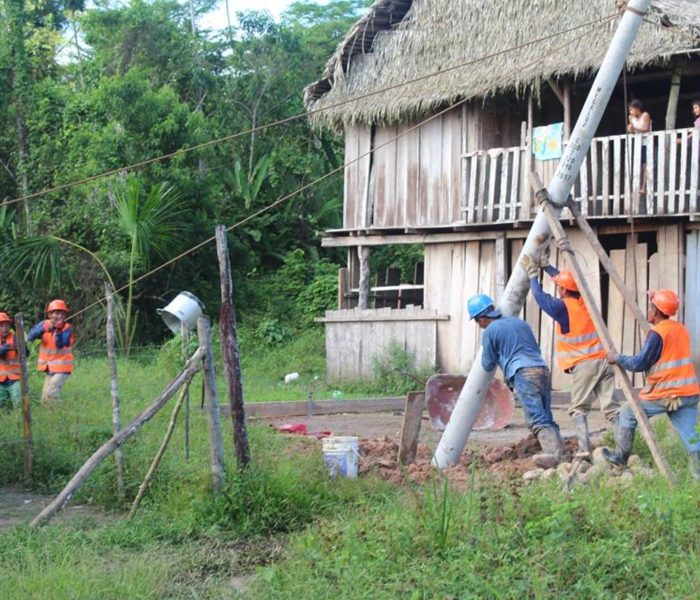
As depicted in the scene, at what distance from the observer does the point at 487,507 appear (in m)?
6.63

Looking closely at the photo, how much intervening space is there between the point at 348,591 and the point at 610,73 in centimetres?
520

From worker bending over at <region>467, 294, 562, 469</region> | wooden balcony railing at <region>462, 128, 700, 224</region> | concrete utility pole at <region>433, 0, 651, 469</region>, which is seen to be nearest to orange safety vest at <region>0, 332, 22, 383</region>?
concrete utility pole at <region>433, 0, 651, 469</region>

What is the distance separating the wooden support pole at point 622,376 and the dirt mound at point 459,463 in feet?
3.32

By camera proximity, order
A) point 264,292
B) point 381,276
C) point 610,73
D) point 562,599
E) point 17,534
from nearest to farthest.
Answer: point 562,599
point 17,534
point 610,73
point 264,292
point 381,276

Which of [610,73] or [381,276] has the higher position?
[610,73]

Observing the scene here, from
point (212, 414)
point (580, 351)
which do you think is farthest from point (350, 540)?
point (580, 351)

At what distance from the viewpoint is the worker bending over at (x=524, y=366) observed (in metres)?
9.26

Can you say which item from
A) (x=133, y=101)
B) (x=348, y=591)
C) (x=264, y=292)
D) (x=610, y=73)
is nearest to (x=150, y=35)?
(x=133, y=101)

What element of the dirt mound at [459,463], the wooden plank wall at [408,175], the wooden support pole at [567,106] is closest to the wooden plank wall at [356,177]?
the wooden plank wall at [408,175]

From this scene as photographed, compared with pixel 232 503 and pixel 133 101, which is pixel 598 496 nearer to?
pixel 232 503

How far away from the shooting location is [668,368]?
8555 mm

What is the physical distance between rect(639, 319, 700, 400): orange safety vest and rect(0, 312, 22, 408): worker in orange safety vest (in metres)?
7.35

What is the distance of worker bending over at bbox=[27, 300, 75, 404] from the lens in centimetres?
1349

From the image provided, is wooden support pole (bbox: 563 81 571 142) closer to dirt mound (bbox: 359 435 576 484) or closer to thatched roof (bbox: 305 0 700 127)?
thatched roof (bbox: 305 0 700 127)
